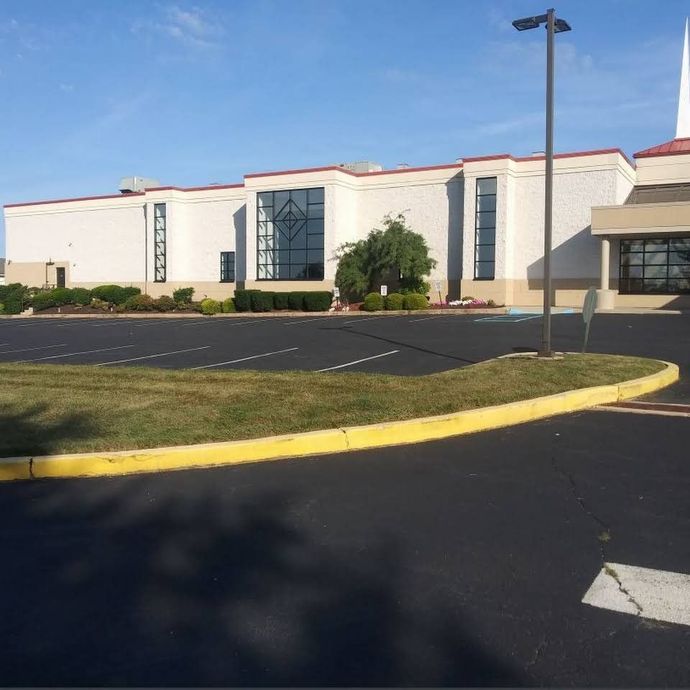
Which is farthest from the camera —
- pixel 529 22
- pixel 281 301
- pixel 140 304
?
pixel 140 304

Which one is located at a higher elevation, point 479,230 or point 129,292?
point 479,230

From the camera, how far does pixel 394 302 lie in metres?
34.2

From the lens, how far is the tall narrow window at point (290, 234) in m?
39.1

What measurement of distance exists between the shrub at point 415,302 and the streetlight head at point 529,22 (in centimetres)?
2213

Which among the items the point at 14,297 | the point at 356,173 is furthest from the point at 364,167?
the point at 14,297

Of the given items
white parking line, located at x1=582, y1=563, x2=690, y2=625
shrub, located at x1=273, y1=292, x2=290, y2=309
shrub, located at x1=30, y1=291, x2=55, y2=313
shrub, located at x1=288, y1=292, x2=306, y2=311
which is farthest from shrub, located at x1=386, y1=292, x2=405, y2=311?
white parking line, located at x1=582, y1=563, x2=690, y2=625

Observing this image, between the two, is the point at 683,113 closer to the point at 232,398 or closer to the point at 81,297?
the point at 81,297

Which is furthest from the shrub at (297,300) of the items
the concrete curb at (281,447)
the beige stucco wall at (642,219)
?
the concrete curb at (281,447)

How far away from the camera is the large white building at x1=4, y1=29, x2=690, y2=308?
1296 inches

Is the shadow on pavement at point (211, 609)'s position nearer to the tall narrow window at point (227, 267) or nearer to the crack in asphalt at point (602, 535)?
the crack in asphalt at point (602, 535)

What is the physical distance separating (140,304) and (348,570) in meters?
38.5

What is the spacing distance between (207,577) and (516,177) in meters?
33.9

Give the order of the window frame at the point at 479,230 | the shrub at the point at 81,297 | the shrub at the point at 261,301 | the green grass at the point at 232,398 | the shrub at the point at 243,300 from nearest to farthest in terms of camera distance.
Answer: the green grass at the point at 232,398 → the window frame at the point at 479,230 → the shrub at the point at 261,301 → the shrub at the point at 243,300 → the shrub at the point at 81,297

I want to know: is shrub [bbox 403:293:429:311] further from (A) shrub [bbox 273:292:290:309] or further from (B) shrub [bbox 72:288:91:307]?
(B) shrub [bbox 72:288:91:307]
